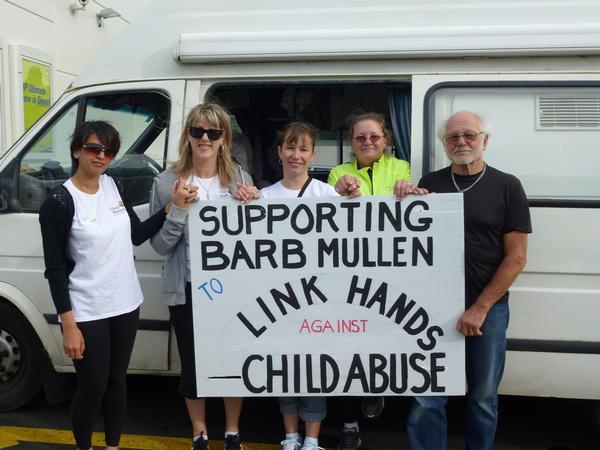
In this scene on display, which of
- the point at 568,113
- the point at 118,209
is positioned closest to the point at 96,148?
the point at 118,209

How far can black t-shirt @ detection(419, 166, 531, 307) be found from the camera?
107 inches

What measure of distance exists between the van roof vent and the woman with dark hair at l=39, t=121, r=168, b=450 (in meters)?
2.15

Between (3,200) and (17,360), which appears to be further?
(17,360)

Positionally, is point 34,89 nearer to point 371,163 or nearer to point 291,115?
point 291,115

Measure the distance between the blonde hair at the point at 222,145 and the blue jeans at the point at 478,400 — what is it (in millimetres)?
1428

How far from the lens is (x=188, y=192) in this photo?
9.32ft

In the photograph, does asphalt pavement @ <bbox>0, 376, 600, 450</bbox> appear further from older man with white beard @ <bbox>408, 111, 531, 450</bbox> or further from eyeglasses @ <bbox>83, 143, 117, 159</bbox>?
eyeglasses @ <bbox>83, 143, 117, 159</bbox>

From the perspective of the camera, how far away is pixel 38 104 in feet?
32.3

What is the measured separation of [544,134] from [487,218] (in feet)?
2.47

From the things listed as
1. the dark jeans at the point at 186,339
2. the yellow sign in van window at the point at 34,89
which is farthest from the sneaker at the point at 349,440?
the yellow sign in van window at the point at 34,89

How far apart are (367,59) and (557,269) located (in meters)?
1.47

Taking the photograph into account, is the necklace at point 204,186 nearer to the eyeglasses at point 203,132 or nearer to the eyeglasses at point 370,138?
the eyeglasses at point 203,132

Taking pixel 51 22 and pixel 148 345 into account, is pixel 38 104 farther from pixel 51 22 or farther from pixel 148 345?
pixel 148 345

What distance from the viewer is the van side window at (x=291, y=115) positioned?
4.43 meters
